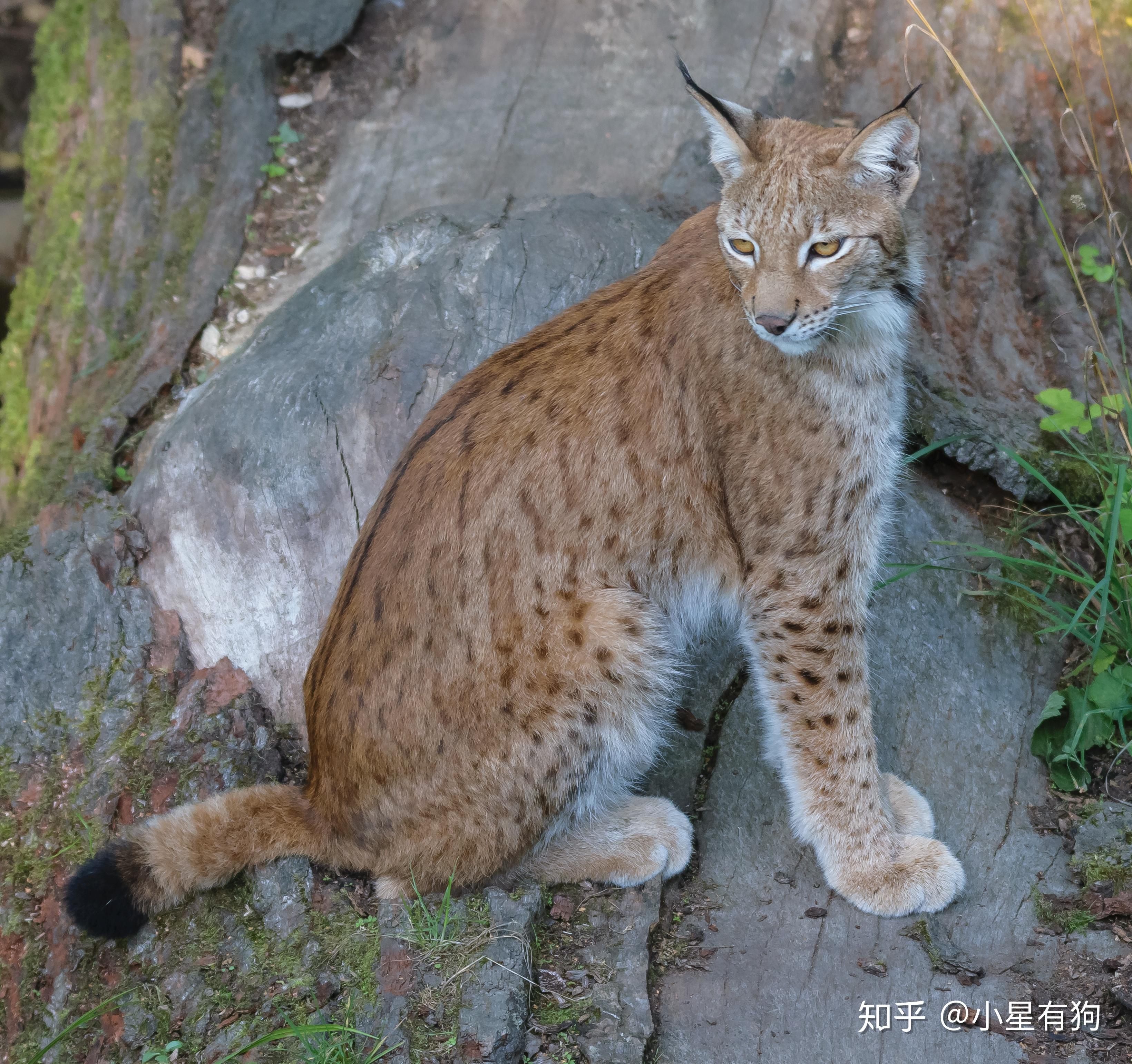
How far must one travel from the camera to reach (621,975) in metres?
2.77

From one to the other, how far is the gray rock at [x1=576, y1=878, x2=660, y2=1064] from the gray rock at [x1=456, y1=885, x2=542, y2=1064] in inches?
6.6

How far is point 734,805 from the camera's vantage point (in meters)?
3.30

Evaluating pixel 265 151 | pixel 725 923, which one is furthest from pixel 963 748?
pixel 265 151

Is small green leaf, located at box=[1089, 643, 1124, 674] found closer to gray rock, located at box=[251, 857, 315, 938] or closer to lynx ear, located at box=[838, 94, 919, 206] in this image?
lynx ear, located at box=[838, 94, 919, 206]

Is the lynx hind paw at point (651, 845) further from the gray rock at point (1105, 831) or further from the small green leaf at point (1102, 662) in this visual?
the small green leaf at point (1102, 662)

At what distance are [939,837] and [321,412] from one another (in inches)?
94.9

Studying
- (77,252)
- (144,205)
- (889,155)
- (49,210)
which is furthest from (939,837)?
(49,210)

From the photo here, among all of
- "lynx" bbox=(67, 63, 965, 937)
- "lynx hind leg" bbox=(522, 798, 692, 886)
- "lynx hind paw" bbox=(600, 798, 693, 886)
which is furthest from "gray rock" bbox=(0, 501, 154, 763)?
"lynx hind paw" bbox=(600, 798, 693, 886)

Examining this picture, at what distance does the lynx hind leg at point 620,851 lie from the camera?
3.05m

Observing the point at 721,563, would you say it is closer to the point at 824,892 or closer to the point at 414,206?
the point at 824,892

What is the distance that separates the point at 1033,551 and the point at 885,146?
1584 mm

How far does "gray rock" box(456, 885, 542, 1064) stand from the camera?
2508 mm

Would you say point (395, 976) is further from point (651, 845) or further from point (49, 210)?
point (49, 210)

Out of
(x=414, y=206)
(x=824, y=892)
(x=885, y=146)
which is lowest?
(x=824, y=892)
